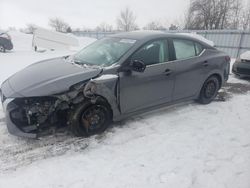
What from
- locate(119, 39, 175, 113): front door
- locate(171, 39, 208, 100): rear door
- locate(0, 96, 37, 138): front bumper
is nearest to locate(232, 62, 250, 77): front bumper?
locate(171, 39, 208, 100): rear door

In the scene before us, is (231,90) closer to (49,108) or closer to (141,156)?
(141,156)

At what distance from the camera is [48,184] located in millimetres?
2459

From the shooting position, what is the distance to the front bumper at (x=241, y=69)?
7.27 meters

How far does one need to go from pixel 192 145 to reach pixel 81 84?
6.14 ft

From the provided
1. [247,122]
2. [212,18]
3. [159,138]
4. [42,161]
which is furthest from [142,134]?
[212,18]

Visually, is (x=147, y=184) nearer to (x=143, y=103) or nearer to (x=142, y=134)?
(x=142, y=134)

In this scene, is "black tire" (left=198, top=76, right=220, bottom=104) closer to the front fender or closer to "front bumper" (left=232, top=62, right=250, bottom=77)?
the front fender

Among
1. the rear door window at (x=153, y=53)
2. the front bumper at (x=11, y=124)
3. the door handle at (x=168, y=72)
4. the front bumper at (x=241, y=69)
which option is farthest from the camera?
the front bumper at (x=241, y=69)

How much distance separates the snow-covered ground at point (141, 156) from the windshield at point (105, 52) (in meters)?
1.14

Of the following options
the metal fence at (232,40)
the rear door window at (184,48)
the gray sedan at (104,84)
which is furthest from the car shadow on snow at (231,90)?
the metal fence at (232,40)

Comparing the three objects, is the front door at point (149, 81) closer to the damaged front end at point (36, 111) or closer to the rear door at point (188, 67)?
the rear door at point (188, 67)

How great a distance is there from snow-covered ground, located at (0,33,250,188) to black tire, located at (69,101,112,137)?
5.4 inches

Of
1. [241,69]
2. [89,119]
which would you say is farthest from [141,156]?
[241,69]

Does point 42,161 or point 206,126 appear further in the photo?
point 206,126
